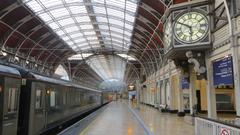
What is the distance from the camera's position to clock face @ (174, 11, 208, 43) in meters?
17.0

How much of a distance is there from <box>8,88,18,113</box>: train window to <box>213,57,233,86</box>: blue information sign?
10.2 metres

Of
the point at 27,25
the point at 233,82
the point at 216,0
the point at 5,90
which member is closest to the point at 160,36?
the point at 27,25

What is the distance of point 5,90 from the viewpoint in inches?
372

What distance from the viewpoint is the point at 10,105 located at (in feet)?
32.2

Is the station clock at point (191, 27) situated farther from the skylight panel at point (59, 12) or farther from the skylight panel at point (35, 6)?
the skylight panel at point (59, 12)

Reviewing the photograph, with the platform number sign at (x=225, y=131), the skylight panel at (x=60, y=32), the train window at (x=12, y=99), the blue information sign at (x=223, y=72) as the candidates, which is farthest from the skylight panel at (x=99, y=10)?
the platform number sign at (x=225, y=131)

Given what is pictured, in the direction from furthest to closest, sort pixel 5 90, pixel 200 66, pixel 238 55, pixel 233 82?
pixel 200 66
pixel 233 82
pixel 238 55
pixel 5 90

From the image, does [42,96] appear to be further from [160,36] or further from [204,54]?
[160,36]

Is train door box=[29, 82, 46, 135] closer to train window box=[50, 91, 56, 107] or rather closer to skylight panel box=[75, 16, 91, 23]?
train window box=[50, 91, 56, 107]

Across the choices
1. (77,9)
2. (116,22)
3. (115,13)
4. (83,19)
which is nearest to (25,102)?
(77,9)

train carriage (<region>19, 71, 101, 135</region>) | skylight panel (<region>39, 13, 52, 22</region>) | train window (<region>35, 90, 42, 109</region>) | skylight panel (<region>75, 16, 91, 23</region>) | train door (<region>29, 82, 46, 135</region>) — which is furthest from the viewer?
skylight panel (<region>75, 16, 91, 23</region>)

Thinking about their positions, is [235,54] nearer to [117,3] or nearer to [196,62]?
[196,62]

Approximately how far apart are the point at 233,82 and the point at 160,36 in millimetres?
22621

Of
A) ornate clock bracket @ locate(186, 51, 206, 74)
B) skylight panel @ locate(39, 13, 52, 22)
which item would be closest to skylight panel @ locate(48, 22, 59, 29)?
skylight panel @ locate(39, 13, 52, 22)
